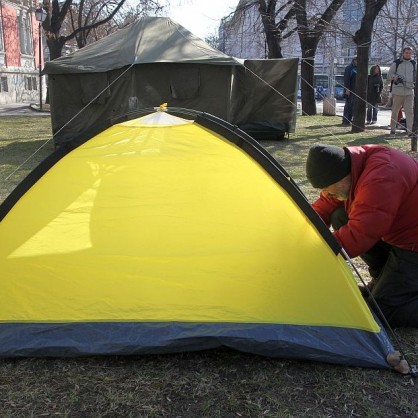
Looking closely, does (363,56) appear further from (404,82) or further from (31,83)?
(31,83)

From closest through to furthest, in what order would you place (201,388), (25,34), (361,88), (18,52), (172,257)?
(201,388)
(172,257)
(361,88)
(18,52)
(25,34)

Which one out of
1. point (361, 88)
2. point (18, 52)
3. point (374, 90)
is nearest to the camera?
point (361, 88)

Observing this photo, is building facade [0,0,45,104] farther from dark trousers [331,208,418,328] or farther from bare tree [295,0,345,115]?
dark trousers [331,208,418,328]

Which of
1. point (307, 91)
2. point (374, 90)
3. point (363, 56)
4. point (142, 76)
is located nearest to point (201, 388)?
point (142, 76)

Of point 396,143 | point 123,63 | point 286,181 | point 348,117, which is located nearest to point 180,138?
point 286,181

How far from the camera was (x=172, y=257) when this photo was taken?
2.65 meters

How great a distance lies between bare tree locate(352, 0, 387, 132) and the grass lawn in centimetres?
931

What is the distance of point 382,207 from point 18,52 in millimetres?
31588

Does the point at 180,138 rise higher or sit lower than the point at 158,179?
higher

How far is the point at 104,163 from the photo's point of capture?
9.02 ft

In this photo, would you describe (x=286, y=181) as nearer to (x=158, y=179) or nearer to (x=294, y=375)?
(x=158, y=179)

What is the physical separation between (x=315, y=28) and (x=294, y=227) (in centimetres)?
1440

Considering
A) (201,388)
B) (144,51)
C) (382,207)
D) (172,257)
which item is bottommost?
(201,388)

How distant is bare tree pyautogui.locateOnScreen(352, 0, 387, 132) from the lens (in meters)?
10.9
